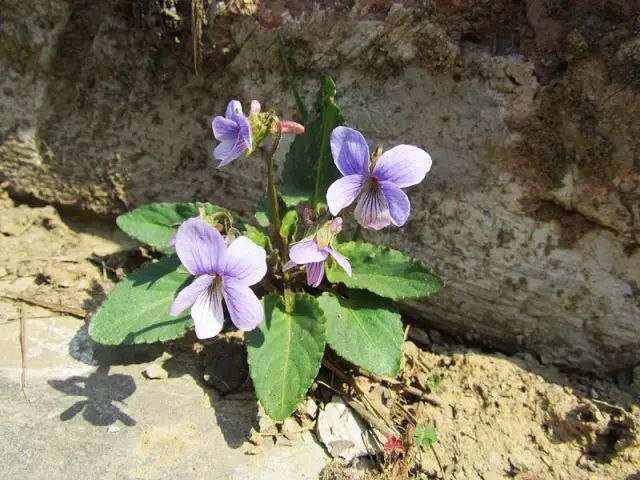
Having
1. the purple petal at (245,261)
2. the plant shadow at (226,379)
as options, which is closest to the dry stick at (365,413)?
the plant shadow at (226,379)

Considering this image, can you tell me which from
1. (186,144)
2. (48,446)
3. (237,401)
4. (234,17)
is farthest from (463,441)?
(234,17)

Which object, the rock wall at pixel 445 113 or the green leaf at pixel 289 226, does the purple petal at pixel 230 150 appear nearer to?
the green leaf at pixel 289 226

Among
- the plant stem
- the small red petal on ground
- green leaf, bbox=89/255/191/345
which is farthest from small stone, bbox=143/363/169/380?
the small red petal on ground

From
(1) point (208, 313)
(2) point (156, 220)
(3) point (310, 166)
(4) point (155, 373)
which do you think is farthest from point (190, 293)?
(3) point (310, 166)

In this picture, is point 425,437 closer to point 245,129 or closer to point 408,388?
point 408,388

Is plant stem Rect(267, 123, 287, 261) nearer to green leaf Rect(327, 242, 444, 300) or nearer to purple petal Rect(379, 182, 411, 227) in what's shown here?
green leaf Rect(327, 242, 444, 300)
